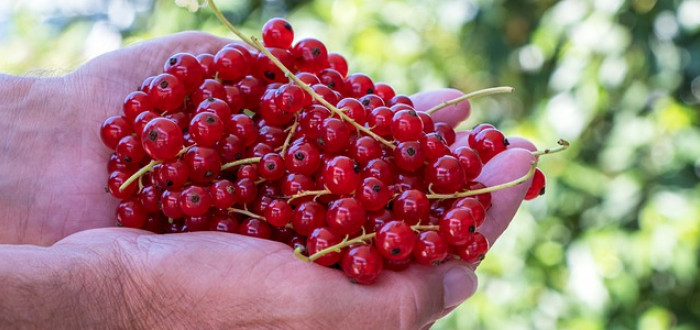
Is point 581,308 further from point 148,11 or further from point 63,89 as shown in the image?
point 148,11

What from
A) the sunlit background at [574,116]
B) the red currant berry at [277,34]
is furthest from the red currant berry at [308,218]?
the sunlit background at [574,116]

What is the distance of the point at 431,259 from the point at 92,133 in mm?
565

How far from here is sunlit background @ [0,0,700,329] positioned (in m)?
1.54

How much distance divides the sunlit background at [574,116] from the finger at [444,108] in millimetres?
424

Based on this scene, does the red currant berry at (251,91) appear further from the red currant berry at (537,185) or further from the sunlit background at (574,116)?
the sunlit background at (574,116)

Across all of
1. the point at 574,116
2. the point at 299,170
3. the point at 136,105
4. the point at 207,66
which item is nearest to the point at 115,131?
the point at 136,105

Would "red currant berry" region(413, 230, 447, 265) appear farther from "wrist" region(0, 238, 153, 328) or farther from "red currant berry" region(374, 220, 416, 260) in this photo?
"wrist" region(0, 238, 153, 328)

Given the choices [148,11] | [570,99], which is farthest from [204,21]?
[570,99]

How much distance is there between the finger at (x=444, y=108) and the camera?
1189 millimetres

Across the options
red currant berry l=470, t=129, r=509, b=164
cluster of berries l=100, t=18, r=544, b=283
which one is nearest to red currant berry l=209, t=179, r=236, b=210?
cluster of berries l=100, t=18, r=544, b=283

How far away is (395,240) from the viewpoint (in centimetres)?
79

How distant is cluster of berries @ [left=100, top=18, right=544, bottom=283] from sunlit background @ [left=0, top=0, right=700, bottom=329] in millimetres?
574

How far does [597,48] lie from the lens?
5.10 ft

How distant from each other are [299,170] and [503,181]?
257 millimetres
